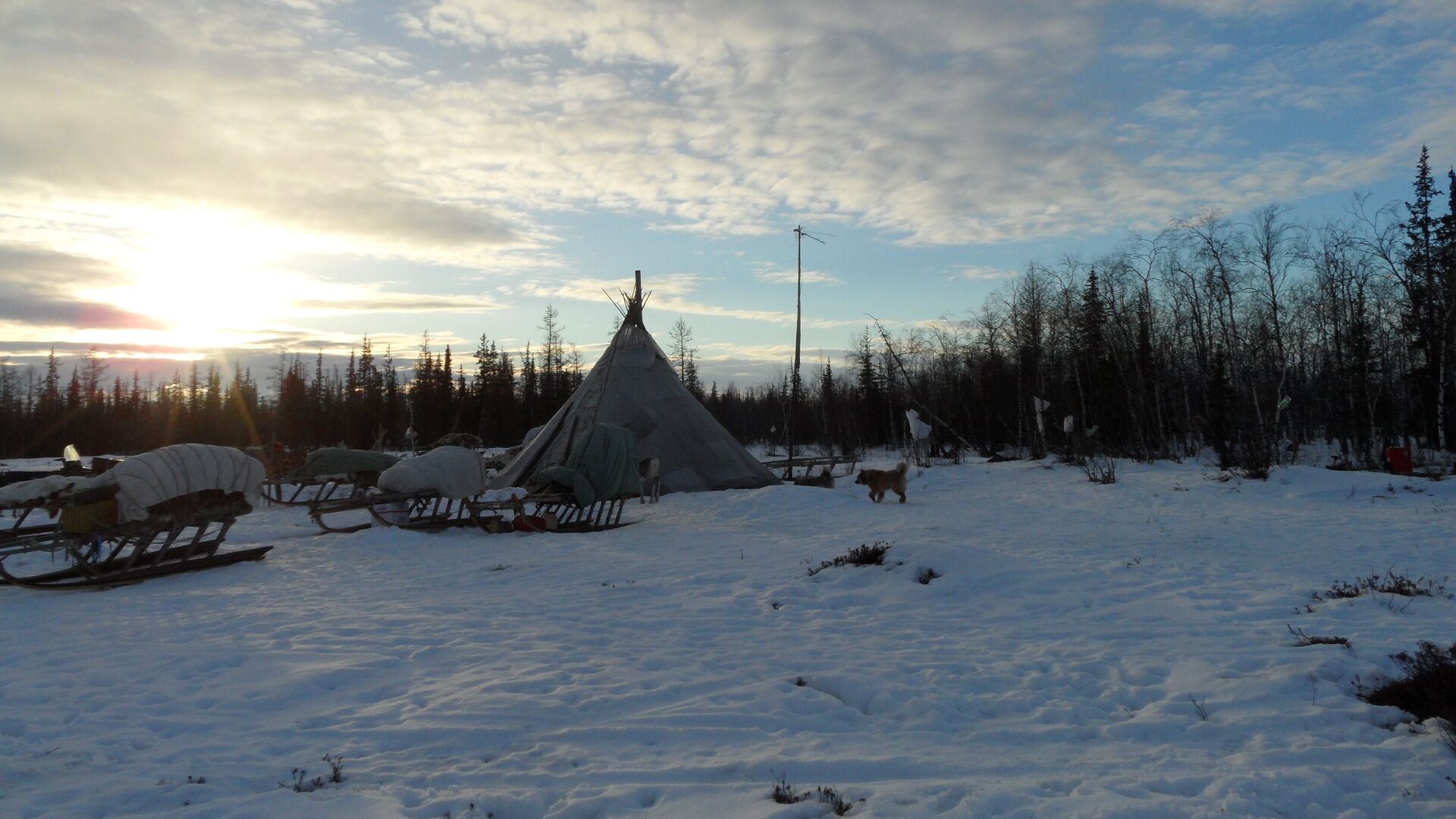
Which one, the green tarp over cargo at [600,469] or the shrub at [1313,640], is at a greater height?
the green tarp over cargo at [600,469]

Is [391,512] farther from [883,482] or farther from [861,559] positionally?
[883,482]

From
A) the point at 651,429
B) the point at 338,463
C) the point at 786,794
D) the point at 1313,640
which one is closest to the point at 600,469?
the point at 338,463

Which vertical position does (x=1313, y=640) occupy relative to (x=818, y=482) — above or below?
below

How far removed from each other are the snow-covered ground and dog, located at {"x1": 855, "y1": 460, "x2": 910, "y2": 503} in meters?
6.80

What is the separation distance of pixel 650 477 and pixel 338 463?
644 cm

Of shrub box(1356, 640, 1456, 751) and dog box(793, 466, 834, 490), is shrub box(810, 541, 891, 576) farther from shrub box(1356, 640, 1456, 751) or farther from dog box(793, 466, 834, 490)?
dog box(793, 466, 834, 490)

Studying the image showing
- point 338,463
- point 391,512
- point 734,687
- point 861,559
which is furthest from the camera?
point 338,463

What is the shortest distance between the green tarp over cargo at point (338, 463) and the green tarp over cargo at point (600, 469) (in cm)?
352

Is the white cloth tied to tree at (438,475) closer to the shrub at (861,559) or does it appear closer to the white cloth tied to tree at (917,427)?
the shrub at (861,559)

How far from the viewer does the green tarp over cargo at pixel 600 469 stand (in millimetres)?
14086

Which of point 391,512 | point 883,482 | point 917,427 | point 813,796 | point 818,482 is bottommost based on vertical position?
point 813,796

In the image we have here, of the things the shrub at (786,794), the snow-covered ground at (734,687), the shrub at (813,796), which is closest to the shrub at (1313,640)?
the snow-covered ground at (734,687)

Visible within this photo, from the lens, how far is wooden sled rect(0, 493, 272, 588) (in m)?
8.64

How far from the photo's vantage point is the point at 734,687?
510 centimetres
